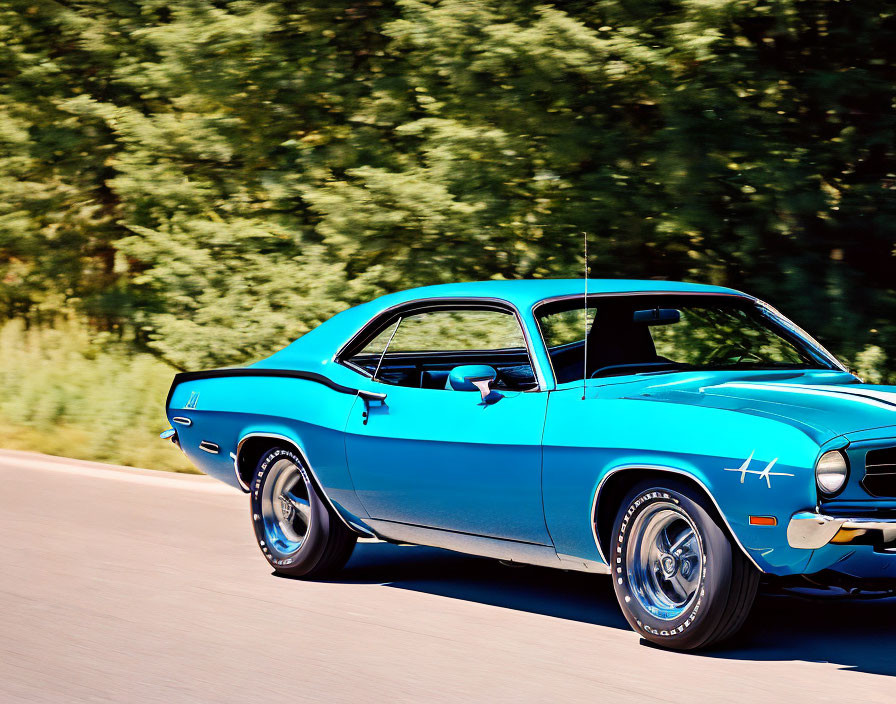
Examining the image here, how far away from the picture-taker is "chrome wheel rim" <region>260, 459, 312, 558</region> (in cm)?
737

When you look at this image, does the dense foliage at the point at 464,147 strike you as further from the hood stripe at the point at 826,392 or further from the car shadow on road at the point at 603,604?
the hood stripe at the point at 826,392

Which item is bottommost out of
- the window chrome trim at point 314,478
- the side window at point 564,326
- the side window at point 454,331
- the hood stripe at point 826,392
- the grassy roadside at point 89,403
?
the grassy roadside at point 89,403

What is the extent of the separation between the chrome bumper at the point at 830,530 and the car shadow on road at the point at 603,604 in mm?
572

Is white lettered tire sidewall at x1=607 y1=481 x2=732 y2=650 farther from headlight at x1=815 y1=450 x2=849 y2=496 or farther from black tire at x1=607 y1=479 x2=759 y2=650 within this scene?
headlight at x1=815 y1=450 x2=849 y2=496

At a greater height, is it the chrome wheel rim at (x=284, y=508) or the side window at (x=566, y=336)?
the side window at (x=566, y=336)

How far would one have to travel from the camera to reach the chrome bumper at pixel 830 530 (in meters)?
4.94

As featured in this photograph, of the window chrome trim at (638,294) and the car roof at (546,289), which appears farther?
the car roof at (546,289)

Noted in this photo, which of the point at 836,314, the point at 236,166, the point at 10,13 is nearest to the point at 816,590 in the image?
the point at 836,314

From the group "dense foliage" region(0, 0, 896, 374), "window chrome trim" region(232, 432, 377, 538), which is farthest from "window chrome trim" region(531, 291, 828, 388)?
"dense foliage" region(0, 0, 896, 374)

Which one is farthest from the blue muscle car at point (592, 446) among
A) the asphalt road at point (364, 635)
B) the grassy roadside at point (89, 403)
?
the grassy roadside at point (89, 403)

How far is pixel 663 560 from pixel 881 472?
0.96 meters

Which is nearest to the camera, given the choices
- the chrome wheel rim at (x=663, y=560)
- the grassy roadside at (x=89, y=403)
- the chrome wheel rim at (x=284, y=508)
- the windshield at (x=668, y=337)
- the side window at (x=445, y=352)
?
the chrome wheel rim at (x=663, y=560)

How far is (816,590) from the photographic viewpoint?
543cm

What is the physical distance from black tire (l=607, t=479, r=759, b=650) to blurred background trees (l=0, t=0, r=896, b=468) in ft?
20.2
